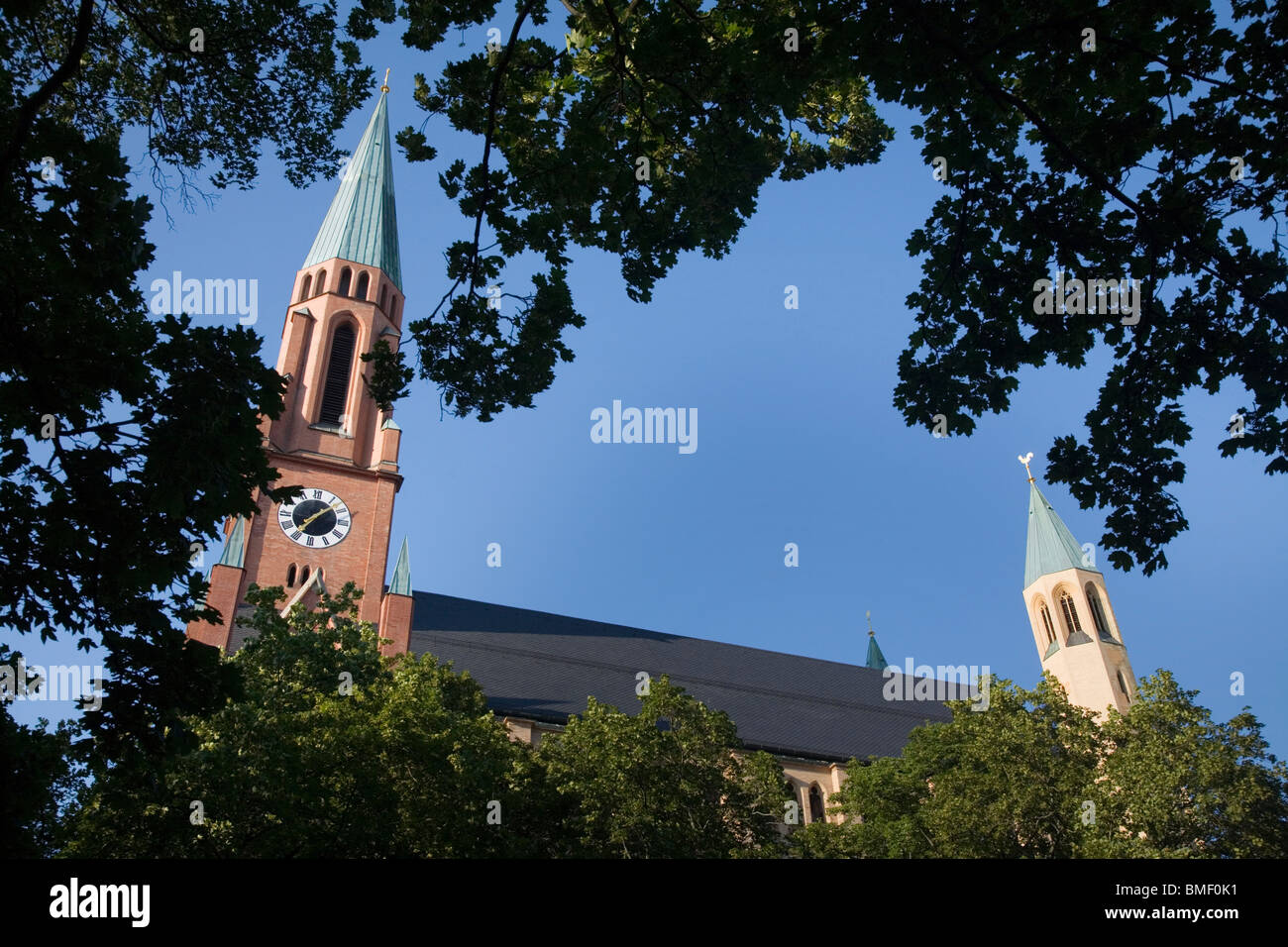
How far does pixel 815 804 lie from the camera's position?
125 ft

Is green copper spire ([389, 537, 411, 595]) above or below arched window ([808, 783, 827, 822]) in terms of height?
above

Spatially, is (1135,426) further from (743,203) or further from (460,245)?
(460,245)

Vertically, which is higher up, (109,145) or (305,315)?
(305,315)

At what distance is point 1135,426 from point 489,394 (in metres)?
6.11

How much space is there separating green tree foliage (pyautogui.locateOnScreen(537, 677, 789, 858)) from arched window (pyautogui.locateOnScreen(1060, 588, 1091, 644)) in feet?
83.8

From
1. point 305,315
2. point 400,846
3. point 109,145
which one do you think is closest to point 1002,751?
point 400,846

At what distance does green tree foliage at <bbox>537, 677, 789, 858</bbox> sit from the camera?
21766mm

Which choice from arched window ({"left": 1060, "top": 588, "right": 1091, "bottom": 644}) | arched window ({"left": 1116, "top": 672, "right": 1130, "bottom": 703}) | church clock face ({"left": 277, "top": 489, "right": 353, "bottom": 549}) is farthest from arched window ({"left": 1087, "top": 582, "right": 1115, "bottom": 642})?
church clock face ({"left": 277, "top": 489, "right": 353, "bottom": 549})

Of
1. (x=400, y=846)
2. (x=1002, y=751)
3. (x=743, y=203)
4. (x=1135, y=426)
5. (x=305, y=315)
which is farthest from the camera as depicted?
(x=305, y=315)

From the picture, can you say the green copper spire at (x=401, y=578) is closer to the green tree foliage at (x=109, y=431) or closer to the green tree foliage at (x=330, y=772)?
the green tree foliage at (x=330, y=772)

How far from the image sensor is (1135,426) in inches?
379

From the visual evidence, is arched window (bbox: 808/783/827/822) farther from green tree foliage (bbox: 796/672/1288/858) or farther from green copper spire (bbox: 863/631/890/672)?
green copper spire (bbox: 863/631/890/672)

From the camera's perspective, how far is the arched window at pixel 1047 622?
154 ft

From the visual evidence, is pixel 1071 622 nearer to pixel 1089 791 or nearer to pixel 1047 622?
pixel 1047 622
